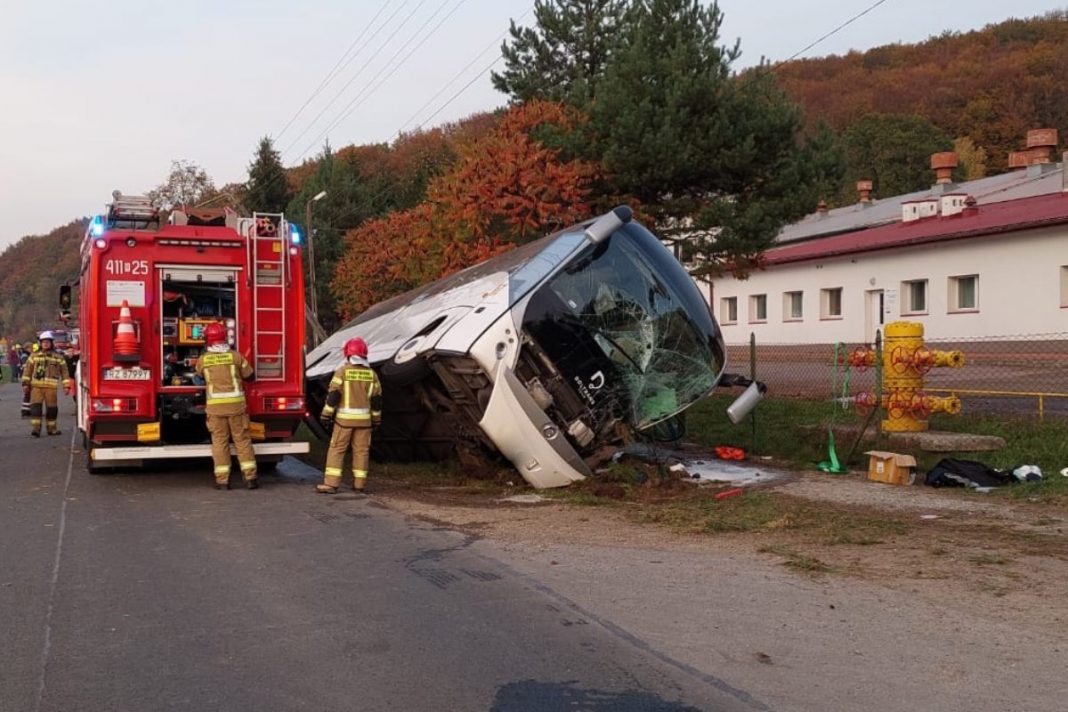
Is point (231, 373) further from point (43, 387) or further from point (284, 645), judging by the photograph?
point (43, 387)

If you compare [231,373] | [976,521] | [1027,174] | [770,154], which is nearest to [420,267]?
[770,154]

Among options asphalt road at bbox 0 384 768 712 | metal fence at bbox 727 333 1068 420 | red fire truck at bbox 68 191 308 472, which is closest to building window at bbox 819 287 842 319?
metal fence at bbox 727 333 1068 420

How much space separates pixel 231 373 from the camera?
10.7 meters

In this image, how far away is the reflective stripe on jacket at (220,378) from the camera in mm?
10703

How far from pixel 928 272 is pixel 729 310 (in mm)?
11136

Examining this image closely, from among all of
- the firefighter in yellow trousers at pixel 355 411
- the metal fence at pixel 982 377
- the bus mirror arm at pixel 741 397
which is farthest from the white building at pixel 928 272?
the firefighter in yellow trousers at pixel 355 411

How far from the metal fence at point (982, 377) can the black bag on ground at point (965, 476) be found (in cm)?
183

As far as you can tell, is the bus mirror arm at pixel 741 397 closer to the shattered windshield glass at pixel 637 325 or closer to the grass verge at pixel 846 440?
the shattered windshield glass at pixel 637 325

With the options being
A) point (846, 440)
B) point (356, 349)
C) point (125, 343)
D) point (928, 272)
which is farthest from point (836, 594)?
point (928, 272)

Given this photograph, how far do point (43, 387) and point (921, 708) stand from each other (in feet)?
55.0

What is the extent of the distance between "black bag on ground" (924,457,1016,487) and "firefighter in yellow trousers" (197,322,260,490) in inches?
274

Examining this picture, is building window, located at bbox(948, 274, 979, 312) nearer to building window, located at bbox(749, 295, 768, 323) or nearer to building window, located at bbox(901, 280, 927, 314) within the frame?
building window, located at bbox(901, 280, 927, 314)

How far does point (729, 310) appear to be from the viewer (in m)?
41.5

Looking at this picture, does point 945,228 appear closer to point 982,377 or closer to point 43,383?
point 982,377
